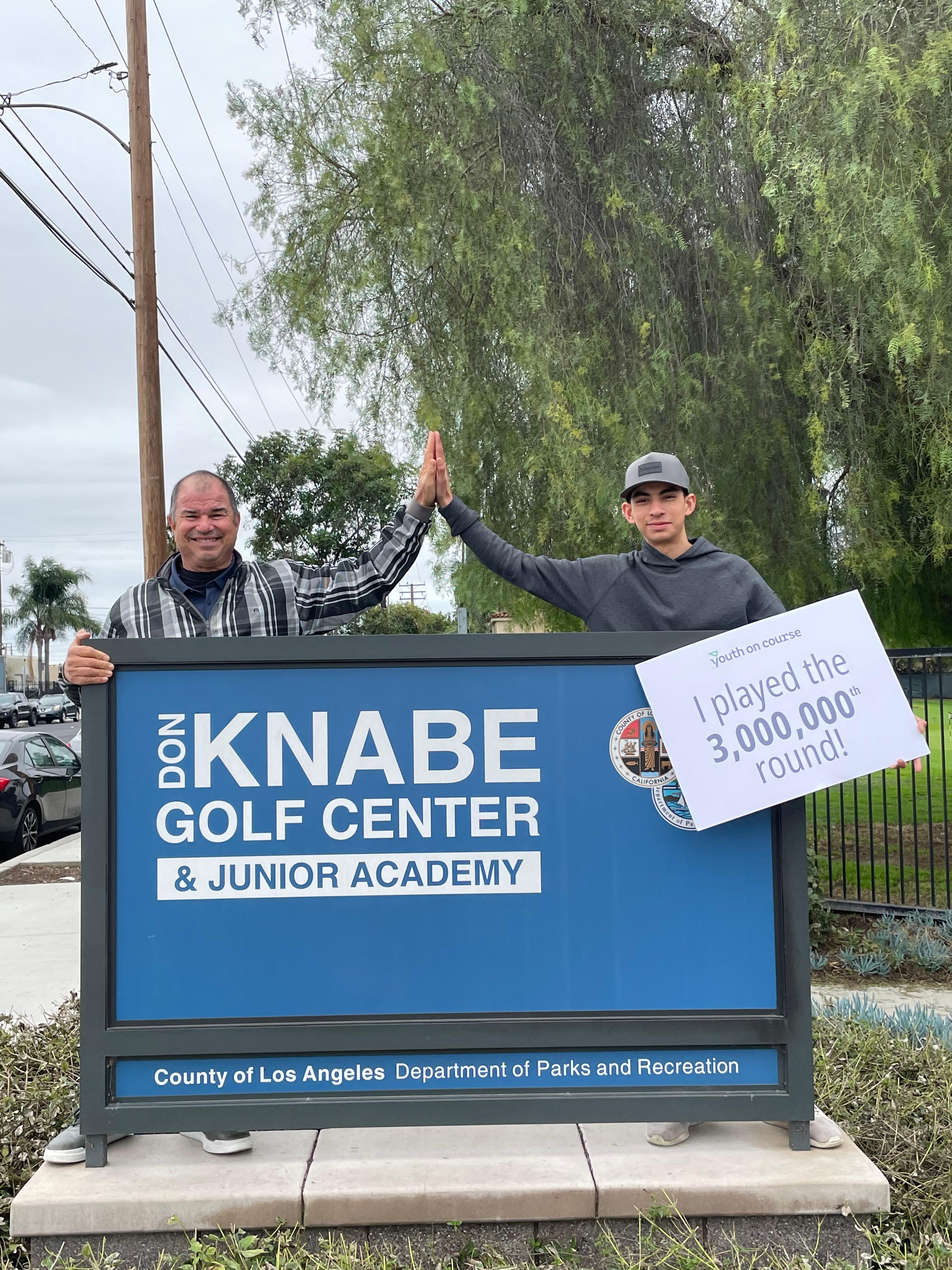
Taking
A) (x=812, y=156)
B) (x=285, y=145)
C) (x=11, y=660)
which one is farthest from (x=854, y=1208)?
(x=11, y=660)

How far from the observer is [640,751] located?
2881 millimetres

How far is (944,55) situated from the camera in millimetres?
5418

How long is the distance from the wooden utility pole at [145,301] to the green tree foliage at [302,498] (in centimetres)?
2309

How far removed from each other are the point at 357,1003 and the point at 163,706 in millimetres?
938

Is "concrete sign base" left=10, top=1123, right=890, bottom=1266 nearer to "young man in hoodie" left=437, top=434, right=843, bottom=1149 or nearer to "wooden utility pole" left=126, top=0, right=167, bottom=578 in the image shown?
"young man in hoodie" left=437, top=434, right=843, bottom=1149

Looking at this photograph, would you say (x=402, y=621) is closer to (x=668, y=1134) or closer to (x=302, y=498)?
(x=302, y=498)

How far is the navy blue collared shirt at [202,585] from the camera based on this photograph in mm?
3285

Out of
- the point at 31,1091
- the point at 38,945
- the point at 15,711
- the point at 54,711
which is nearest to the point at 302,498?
the point at 15,711

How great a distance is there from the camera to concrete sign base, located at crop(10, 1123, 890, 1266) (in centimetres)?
266

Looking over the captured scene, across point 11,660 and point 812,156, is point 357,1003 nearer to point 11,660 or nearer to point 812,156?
point 812,156

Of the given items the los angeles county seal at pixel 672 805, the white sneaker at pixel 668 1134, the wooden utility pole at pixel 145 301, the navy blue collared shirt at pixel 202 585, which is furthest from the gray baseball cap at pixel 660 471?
the wooden utility pole at pixel 145 301

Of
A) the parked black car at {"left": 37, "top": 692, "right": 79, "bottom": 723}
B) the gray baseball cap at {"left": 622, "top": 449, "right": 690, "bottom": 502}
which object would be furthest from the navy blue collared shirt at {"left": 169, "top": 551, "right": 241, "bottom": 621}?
the parked black car at {"left": 37, "top": 692, "right": 79, "bottom": 723}

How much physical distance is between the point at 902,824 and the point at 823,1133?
4.36 meters

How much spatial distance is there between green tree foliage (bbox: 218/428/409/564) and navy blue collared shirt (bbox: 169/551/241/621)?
31707 millimetres
